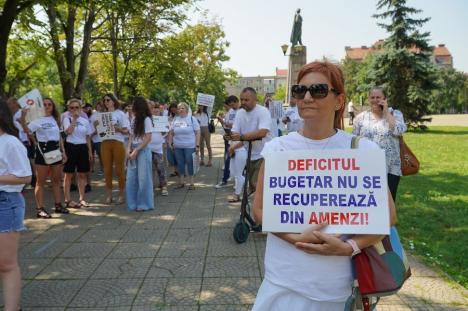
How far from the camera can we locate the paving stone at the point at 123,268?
455 cm

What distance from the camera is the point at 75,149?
8.12 meters

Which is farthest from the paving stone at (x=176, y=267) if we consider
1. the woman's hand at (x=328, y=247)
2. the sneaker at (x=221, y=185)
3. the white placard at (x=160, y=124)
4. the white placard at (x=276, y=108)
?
the white placard at (x=276, y=108)

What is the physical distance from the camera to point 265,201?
1999 mm

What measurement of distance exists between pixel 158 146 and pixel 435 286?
20.0 feet

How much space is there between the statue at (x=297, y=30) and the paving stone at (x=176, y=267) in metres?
22.5

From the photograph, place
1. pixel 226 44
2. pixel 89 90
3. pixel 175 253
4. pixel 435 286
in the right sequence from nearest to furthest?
pixel 435 286 < pixel 175 253 < pixel 226 44 < pixel 89 90

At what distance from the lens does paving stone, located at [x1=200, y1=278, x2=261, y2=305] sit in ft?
12.8

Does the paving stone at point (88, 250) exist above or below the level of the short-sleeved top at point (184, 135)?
below

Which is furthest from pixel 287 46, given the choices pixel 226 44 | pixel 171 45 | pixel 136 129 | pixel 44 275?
pixel 44 275

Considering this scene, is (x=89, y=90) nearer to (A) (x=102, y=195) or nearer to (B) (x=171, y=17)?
(B) (x=171, y=17)

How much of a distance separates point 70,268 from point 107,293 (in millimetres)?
949

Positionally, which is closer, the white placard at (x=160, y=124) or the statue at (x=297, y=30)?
the white placard at (x=160, y=124)

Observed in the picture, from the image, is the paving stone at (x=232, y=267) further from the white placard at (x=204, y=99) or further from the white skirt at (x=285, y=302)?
the white placard at (x=204, y=99)

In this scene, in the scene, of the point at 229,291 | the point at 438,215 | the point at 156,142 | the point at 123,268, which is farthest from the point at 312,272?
the point at 156,142
